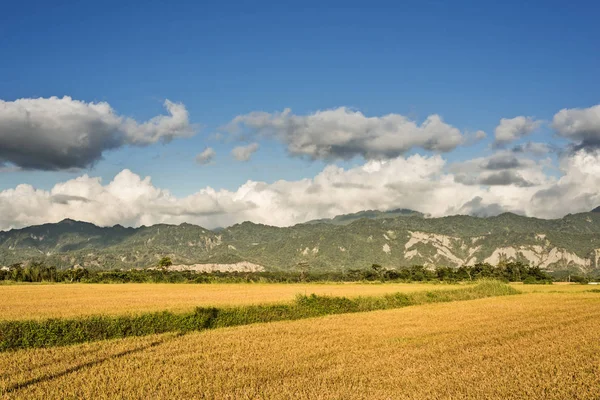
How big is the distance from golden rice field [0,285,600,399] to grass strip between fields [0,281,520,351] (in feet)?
6.40

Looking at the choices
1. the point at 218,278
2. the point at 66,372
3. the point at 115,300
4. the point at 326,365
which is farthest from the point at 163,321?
the point at 218,278

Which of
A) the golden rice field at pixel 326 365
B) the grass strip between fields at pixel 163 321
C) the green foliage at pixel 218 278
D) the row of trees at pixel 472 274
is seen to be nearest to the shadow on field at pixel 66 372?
the golden rice field at pixel 326 365

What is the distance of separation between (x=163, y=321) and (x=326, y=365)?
14486mm

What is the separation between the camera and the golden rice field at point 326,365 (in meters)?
13.4

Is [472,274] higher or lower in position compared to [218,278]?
lower

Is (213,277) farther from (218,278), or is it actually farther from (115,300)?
(115,300)

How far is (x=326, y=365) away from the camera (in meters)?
17.3

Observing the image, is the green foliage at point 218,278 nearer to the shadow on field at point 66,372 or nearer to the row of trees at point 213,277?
the row of trees at point 213,277

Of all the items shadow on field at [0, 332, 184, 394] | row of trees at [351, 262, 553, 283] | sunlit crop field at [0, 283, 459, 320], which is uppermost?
shadow on field at [0, 332, 184, 394]

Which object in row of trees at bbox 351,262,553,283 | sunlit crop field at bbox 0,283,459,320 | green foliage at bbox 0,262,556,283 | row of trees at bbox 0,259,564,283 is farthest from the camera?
row of trees at bbox 351,262,553,283

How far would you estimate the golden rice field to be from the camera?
13.4 metres

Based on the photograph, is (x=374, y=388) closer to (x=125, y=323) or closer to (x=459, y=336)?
(x=459, y=336)

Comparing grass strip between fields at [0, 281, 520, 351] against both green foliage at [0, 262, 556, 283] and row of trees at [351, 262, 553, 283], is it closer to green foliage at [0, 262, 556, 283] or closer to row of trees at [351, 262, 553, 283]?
green foliage at [0, 262, 556, 283]

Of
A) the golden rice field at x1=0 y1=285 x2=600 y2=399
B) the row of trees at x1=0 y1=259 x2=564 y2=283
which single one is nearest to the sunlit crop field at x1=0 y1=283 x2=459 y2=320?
the golden rice field at x1=0 y1=285 x2=600 y2=399
